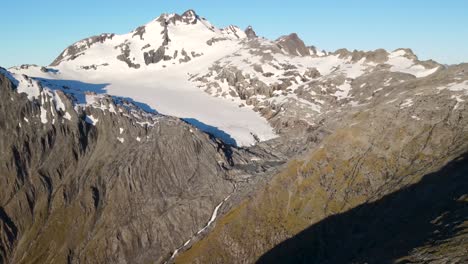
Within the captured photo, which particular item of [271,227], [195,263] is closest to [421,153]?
[271,227]

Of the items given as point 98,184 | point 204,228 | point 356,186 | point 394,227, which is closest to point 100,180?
point 98,184

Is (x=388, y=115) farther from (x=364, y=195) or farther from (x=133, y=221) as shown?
(x=133, y=221)

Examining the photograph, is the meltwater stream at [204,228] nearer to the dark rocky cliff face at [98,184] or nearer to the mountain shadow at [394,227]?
the dark rocky cliff face at [98,184]

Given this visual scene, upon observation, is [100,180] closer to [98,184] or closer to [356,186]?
[98,184]

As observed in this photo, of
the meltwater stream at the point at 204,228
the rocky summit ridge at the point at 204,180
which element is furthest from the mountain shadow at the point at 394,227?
the meltwater stream at the point at 204,228

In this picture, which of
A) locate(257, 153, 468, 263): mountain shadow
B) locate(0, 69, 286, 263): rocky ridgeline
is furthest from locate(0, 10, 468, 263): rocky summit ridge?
locate(257, 153, 468, 263): mountain shadow

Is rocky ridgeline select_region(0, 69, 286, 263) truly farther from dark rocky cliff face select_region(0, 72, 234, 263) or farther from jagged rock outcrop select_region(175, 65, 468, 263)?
jagged rock outcrop select_region(175, 65, 468, 263)
